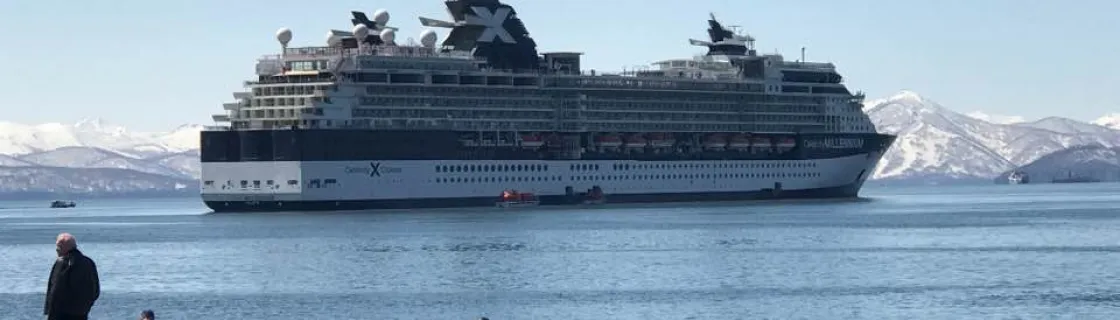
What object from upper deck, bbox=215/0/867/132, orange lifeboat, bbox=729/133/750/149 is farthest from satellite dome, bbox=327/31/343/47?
orange lifeboat, bbox=729/133/750/149

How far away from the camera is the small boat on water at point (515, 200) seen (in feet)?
435

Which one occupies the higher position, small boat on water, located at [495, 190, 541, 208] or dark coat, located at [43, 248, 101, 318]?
dark coat, located at [43, 248, 101, 318]

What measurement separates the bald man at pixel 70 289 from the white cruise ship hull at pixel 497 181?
91372mm

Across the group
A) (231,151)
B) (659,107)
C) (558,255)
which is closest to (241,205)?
(231,151)

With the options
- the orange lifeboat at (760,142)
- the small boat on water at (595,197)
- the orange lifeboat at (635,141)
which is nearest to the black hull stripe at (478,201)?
the small boat on water at (595,197)

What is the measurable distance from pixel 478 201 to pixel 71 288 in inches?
3954

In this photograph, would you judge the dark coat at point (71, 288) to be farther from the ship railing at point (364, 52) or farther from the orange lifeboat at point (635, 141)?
the orange lifeboat at point (635, 141)

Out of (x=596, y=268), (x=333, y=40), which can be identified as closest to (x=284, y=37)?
(x=333, y=40)

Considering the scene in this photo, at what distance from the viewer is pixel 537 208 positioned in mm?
133250

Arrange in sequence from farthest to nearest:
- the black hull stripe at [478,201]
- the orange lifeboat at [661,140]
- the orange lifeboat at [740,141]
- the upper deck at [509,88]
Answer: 1. the orange lifeboat at [740,141]
2. the orange lifeboat at [661,140]
3. the upper deck at [509,88]
4. the black hull stripe at [478,201]

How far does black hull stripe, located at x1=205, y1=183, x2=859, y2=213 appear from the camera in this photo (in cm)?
12569

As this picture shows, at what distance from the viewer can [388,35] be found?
132m

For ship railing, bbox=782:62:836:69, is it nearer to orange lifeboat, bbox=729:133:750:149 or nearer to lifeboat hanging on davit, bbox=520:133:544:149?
orange lifeboat, bbox=729:133:750:149

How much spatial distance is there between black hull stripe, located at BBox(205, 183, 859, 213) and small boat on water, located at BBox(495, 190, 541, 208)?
2.73ft
